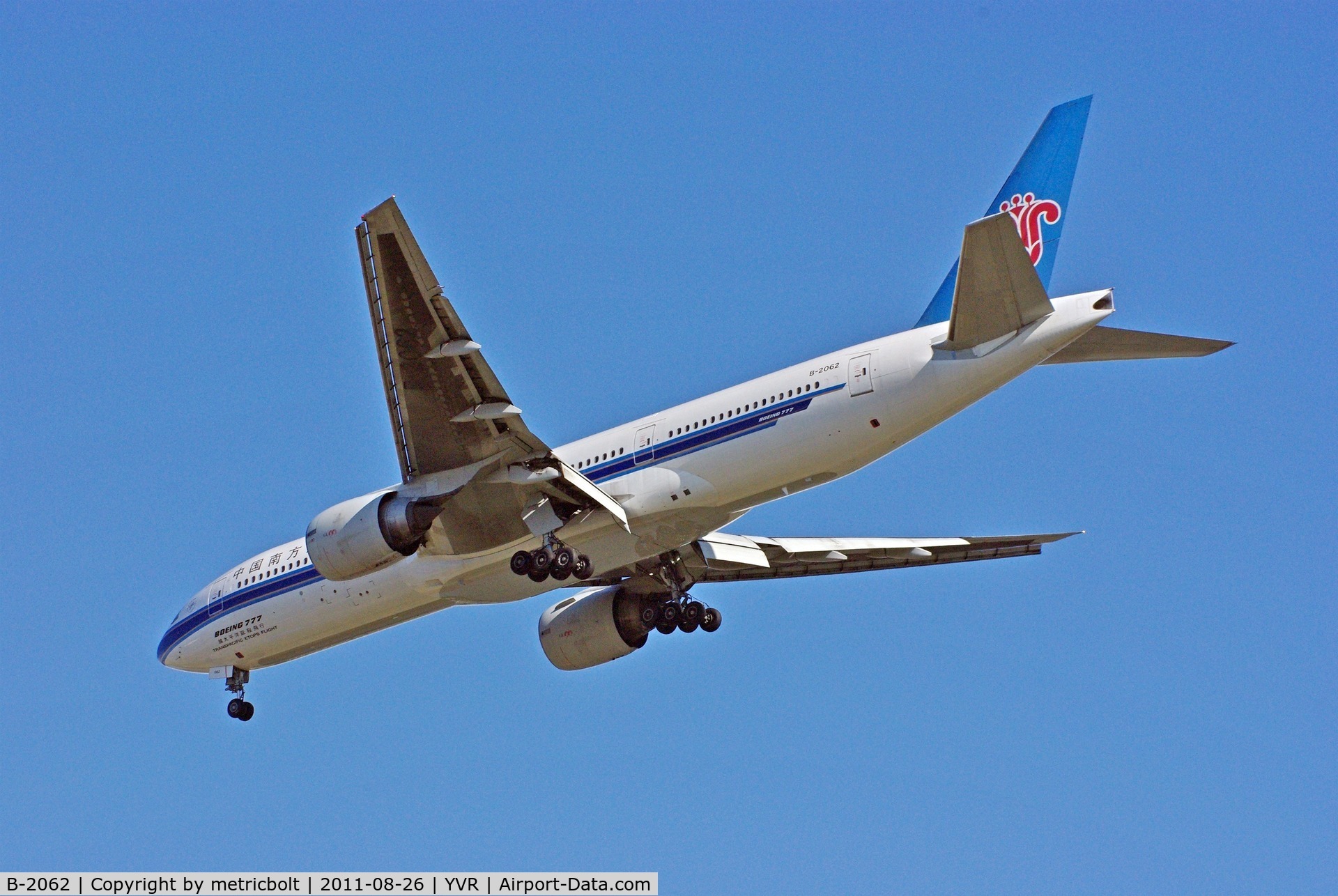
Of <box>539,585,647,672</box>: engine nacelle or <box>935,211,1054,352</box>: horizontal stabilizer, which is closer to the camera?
Result: <box>935,211,1054,352</box>: horizontal stabilizer

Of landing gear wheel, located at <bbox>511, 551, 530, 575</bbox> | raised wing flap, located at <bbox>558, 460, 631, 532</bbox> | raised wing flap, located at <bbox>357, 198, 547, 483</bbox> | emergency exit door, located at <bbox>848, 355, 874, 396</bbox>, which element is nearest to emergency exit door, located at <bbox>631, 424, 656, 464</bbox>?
raised wing flap, located at <bbox>558, 460, 631, 532</bbox>

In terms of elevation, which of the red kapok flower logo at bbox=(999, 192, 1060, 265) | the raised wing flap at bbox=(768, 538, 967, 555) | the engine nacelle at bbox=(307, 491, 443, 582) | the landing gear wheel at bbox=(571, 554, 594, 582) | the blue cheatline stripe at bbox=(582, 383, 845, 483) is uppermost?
the red kapok flower logo at bbox=(999, 192, 1060, 265)

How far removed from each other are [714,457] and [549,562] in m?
3.25

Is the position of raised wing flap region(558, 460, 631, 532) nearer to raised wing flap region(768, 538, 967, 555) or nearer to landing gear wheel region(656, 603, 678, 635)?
landing gear wheel region(656, 603, 678, 635)

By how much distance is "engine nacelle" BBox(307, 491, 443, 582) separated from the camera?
88.5 ft

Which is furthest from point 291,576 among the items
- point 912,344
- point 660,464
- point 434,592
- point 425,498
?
point 912,344

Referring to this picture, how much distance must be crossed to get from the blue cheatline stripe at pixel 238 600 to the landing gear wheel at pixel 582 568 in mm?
5719

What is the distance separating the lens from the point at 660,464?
27.4 metres

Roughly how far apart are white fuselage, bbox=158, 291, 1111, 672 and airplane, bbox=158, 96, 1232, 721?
0.11 feet

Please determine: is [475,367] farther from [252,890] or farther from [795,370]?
[252,890]

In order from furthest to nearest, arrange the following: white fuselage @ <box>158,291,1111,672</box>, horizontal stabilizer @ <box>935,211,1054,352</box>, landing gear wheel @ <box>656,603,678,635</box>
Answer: landing gear wheel @ <box>656,603,678,635</box> < white fuselage @ <box>158,291,1111,672</box> < horizontal stabilizer @ <box>935,211,1054,352</box>

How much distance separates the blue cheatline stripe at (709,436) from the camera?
86.0 feet

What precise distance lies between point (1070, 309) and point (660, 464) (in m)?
6.99

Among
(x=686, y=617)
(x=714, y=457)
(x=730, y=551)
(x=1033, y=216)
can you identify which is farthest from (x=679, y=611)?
(x=1033, y=216)
